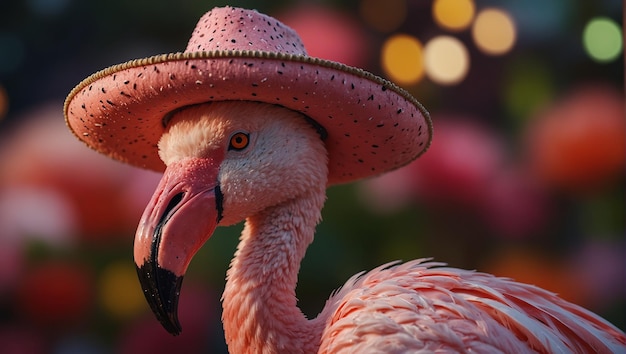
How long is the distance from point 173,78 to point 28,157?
66.1 inches

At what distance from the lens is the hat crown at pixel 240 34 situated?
107 cm

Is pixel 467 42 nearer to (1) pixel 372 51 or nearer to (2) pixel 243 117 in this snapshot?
(1) pixel 372 51

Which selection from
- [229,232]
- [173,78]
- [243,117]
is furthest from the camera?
[229,232]

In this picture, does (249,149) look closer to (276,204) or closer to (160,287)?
(276,204)

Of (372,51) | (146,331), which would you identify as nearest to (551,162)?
(372,51)

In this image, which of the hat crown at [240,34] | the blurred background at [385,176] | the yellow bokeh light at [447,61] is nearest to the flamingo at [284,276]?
the hat crown at [240,34]

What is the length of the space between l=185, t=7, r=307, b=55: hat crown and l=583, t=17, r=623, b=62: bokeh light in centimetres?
161

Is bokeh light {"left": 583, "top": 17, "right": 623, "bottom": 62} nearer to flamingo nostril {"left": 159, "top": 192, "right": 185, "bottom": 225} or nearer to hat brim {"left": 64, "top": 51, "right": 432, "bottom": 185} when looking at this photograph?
hat brim {"left": 64, "top": 51, "right": 432, "bottom": 185}

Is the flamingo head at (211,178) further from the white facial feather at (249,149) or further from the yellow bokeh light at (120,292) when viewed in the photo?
the yellow bokeh light at (120,292)

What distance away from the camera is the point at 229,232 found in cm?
229

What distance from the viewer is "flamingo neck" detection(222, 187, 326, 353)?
1.05 m

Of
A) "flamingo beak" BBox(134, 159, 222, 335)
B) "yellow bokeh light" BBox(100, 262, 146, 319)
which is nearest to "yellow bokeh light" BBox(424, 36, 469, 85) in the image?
"yellow bokeh light" BBox(100, 262, 146, 319)

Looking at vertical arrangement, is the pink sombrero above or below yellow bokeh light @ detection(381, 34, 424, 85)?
below

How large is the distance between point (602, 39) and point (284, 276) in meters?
1.83
